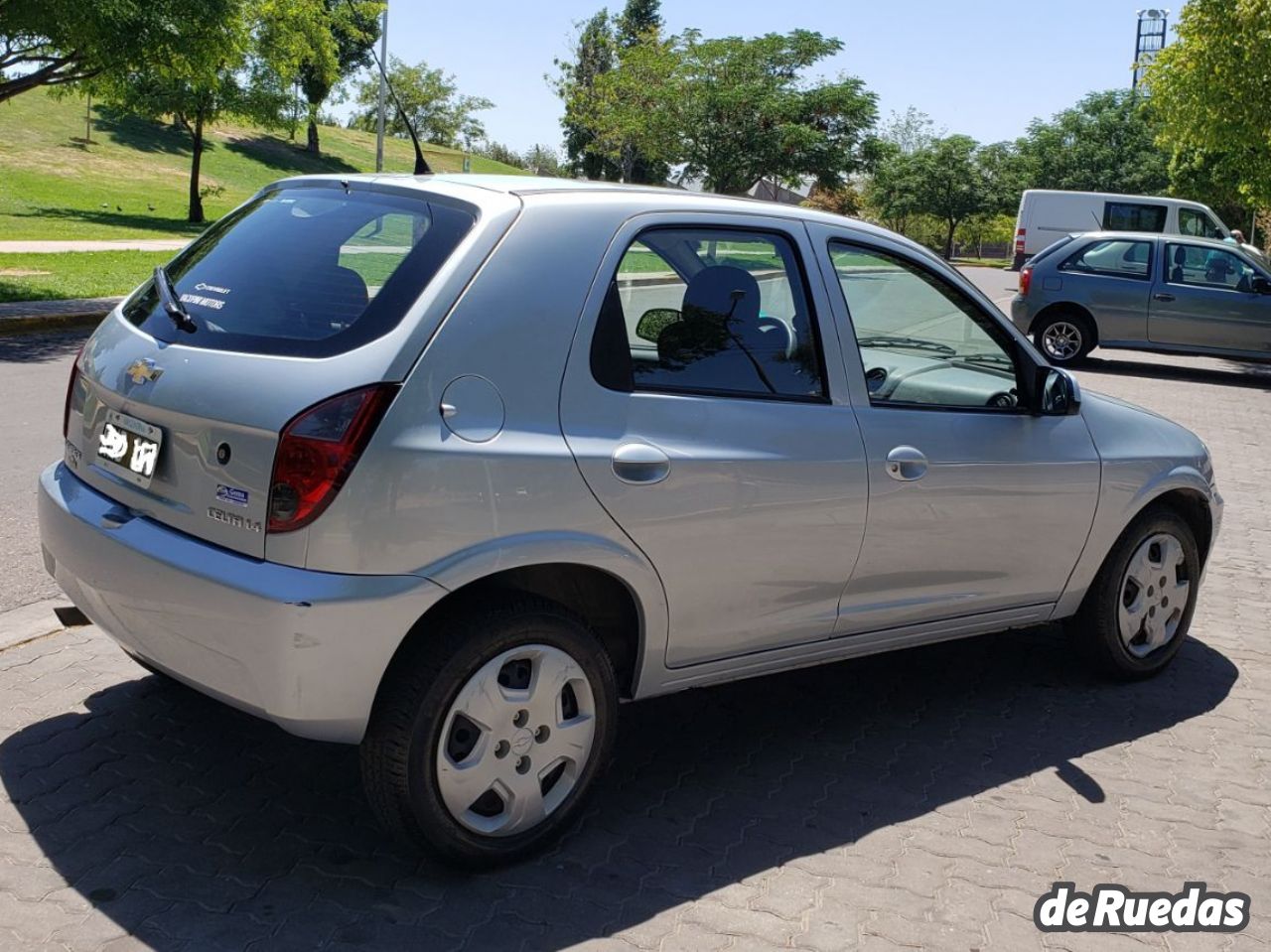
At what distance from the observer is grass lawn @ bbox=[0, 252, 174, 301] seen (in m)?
17.2

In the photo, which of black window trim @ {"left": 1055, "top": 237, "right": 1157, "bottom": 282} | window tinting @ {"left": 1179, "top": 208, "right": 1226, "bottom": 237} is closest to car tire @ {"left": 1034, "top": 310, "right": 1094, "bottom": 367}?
black window trim @ {"left": 1055, "top": 237, "right": 1157, "bottom": 282}

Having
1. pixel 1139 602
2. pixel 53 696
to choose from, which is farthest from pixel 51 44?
pixel 1139 602

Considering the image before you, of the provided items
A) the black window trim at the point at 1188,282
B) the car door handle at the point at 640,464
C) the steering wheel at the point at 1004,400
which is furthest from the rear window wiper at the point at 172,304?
the black window trim at the point at 1188,282

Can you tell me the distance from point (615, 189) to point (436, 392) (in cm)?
98

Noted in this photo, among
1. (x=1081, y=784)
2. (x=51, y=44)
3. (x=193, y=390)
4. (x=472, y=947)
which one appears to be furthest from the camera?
(x=51, y=44)

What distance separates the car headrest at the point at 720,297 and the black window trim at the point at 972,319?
36 centimetres

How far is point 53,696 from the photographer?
14.8 ft

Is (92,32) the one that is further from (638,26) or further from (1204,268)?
(638,26)

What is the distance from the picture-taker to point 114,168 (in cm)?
4809

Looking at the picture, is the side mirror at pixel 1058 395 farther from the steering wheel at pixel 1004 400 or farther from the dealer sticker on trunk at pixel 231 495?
the dealer sticker on trunk at pixel 231 495

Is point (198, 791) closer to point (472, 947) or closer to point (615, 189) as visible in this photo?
point (472, 947)

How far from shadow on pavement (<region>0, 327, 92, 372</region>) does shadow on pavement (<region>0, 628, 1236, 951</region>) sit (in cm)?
885

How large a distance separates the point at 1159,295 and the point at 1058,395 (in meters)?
14.1

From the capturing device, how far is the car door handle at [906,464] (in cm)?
424
